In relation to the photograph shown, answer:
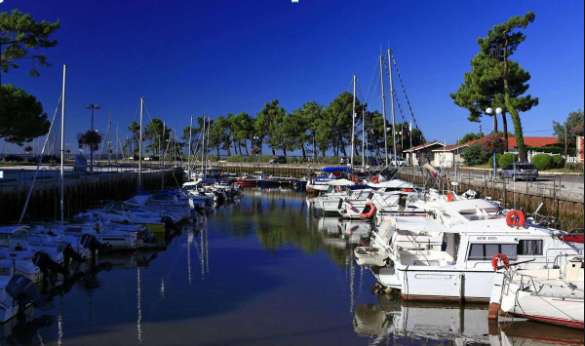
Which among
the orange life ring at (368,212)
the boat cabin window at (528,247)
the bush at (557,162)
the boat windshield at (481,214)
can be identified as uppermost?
the bush at (557,162)

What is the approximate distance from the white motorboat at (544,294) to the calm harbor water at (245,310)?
0.45 meters

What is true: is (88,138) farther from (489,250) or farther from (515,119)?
(489,250)

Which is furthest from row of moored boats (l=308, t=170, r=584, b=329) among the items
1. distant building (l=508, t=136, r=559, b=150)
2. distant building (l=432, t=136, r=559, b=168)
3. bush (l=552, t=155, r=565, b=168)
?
distant building (l=508, t=136, r=559, b=150)

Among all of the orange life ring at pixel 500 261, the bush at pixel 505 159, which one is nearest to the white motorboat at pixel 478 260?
the orange life ring at pixel 500 261

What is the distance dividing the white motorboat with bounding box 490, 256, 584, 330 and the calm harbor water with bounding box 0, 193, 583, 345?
1.48 feet

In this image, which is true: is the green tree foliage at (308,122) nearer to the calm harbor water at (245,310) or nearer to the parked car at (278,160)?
the parked car at (278,160)

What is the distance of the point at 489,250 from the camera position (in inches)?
684

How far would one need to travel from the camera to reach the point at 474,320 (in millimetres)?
16188

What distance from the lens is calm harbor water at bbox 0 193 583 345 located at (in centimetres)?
1476

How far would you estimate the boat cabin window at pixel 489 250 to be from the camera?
56.6 ft

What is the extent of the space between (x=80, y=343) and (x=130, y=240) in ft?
41.4

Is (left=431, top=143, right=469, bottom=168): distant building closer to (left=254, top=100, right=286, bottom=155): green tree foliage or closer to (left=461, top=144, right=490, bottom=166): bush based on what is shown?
(left=461, top=144, right=490, bottom=166): bush

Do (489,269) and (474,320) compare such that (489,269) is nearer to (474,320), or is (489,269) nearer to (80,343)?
(474,320)

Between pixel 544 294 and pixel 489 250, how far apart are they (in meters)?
2.90
